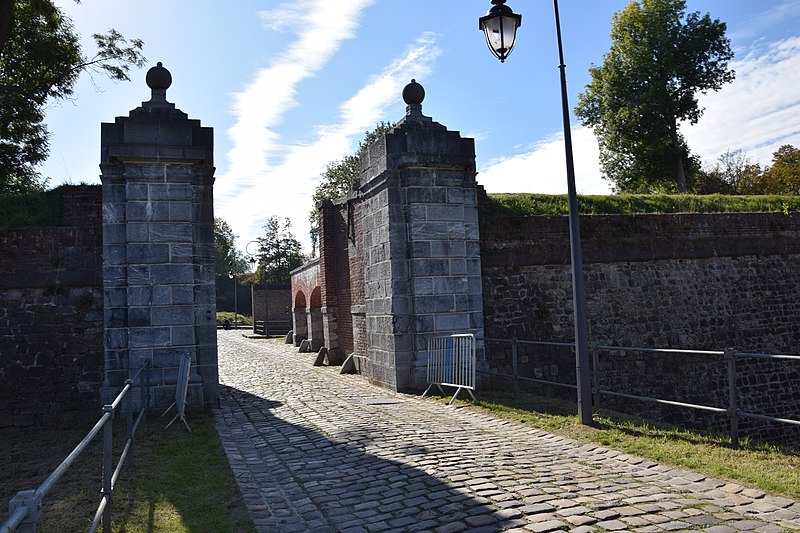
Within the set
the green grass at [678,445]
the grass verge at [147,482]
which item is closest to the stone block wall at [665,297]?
the green grass at [678,445]

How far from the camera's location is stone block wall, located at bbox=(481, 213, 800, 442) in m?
12.4

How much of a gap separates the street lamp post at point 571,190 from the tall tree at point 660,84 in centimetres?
2595

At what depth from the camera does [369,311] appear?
12.3 m

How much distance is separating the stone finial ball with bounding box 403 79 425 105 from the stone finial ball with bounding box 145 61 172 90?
4231 millimetres

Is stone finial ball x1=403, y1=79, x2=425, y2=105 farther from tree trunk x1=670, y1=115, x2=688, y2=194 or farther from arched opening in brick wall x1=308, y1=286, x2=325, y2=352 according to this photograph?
tree trunk x1=670, y1=115, x2=688, y2=194

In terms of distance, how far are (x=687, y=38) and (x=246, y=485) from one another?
34.0 meters

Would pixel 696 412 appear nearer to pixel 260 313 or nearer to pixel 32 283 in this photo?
pixel 32 283

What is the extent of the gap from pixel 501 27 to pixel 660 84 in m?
27.7

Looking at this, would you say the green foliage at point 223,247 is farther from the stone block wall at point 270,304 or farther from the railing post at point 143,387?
the railing post at point 143,387

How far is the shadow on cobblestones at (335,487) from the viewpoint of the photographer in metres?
4.55

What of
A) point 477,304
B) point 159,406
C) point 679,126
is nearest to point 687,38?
point 679,126

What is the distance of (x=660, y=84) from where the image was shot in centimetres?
3162

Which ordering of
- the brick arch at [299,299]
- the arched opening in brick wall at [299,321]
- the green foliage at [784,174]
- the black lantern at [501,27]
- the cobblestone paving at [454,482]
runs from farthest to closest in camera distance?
the green foliage at [784,174] → the arched opening in brick wall at [299,321] → the brick arch at [299,299] → the black lantern at [501,27] → the cobblestone paving at [454,482]

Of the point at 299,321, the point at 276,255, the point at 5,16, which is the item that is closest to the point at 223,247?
the point at 276,255
